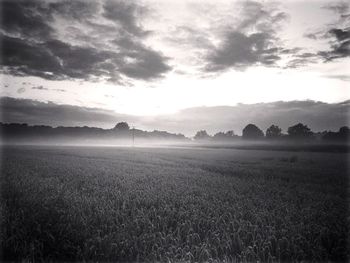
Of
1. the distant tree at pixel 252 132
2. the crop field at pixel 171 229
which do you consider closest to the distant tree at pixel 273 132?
the distant tree at pixel 252 132

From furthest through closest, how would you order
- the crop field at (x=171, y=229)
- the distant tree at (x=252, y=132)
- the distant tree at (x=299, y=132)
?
the distant tree at (x=252, y=132) → the distant tree at (x=299, y=132) → the crop field at (x=171, y=229)

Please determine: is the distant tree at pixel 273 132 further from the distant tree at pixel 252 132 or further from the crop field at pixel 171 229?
the crop field at pixel 171 229

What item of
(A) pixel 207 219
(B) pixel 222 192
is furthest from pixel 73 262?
(B) pixel 222 192

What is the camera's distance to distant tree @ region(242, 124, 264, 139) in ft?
469

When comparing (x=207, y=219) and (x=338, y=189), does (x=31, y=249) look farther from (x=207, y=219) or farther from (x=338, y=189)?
(x=338, y=189)

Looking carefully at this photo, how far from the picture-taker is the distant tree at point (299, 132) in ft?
338

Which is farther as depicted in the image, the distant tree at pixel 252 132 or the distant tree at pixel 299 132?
the distant tree at pixel 252 132

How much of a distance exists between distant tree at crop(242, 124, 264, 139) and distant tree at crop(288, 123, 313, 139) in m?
34.0

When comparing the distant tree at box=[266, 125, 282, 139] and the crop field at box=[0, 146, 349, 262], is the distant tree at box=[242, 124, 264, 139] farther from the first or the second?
the crop field at box=[0, 146, 349, 262]

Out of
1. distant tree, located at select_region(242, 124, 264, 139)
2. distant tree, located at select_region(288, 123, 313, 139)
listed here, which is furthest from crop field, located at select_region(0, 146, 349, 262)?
distant tree, located at select_region(242, 124, 264, 139)

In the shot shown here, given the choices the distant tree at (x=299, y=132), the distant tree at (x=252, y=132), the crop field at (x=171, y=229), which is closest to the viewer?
the crop field at (x=171, y=229)

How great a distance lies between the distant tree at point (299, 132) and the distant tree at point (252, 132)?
111 ft

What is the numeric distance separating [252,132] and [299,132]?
1594 inches

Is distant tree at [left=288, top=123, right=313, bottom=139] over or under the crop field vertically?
over
